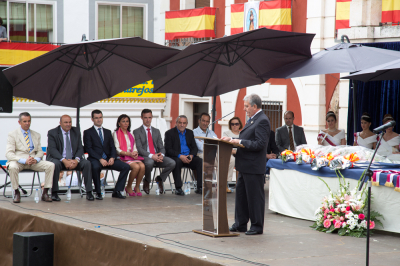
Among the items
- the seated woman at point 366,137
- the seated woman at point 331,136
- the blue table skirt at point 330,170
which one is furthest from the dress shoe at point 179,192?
the seated woman at point 366,137

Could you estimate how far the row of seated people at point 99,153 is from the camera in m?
10.1

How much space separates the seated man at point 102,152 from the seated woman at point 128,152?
0.19 metres

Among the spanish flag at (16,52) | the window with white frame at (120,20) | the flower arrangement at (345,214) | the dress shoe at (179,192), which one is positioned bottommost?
the dress shoe at (179,192)

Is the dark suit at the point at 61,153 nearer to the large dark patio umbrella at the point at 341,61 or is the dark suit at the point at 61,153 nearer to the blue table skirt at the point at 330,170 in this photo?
the blue table skirt at the point at 330,170

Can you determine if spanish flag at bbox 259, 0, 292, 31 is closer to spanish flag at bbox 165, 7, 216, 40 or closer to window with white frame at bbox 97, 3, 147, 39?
spanish flag at bbox 165, 7, 216, 40

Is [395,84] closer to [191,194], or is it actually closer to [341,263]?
[191,194]

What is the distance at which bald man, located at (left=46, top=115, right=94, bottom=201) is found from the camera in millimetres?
10203

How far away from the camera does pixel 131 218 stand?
864 centimetres

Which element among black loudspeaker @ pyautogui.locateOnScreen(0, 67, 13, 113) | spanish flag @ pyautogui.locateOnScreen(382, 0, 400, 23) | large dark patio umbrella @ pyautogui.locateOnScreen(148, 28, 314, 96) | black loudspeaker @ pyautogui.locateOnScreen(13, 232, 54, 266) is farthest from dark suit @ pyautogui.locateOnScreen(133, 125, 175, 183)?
spanish flag @ pyautogui.locateOnScreen(382, 0, 400, 23)

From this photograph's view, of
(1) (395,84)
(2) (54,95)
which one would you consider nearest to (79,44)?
(2) (54,95)

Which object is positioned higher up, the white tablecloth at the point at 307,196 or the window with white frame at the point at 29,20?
the window with white frame at the point at 29,20

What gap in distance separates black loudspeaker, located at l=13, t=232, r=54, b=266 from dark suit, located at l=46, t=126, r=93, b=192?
2415 millimetres

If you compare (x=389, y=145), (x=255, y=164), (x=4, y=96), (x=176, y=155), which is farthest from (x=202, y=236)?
(x=4, y=96)

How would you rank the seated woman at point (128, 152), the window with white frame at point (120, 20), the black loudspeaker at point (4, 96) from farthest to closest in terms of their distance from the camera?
1. the window with white frame at point (120, 20)
2. the seated woman at point (128, 152)
3. the black loudspeaker at point (4, 96)
